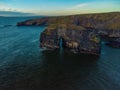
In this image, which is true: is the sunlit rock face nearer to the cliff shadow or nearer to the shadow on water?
the cliff shadow

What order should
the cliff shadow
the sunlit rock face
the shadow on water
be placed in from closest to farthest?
the shadow on water → the cliff shadow → the sunlit rock face

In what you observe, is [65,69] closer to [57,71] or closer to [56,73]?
[57,71]

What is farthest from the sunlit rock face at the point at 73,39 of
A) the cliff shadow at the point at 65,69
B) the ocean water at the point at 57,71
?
the cliff shadow at the point at 65,69

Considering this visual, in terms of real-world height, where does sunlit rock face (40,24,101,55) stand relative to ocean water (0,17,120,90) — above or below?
above

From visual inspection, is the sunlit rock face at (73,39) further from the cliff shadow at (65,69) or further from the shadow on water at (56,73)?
the shadow on water at (56,73)

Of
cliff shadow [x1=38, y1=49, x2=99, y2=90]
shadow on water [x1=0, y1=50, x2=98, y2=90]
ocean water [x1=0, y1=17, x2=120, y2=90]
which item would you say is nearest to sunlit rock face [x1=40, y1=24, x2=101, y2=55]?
ocean water [x1=0, y1=17, x2=120, y2=90]

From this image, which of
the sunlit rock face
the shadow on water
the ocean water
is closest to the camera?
the shadow on water

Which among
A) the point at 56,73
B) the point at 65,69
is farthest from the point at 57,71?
the point at 65,69

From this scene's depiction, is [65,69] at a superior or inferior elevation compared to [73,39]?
inferior
